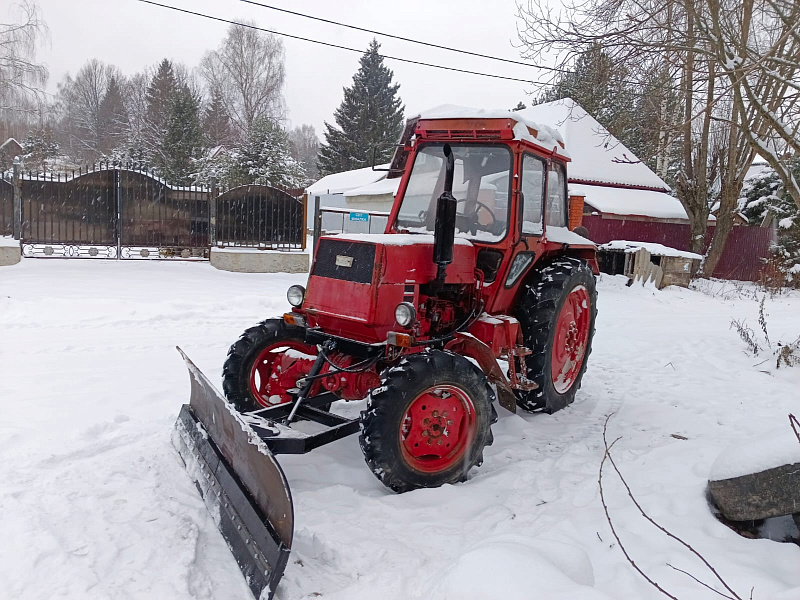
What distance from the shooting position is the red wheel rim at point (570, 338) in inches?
197

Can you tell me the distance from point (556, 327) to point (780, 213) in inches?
699

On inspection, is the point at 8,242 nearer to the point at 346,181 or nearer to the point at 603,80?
the point at 603,80

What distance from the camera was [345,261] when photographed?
149 inches

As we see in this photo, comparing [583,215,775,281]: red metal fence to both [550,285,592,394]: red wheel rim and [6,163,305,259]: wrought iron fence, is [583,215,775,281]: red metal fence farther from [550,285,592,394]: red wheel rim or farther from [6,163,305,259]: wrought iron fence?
[550,285,592,394]: red wheel rim

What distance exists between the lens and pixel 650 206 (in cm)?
1880

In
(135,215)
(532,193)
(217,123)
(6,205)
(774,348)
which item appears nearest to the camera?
(532,193)

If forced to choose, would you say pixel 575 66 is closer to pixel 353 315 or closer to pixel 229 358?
pixel 353 315

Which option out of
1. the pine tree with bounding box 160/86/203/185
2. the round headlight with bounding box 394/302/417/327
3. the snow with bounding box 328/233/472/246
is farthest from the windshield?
the pine tree with bounding box 160/86/203/185

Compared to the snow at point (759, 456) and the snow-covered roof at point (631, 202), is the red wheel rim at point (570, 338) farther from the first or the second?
the snow-covered roof at point (631, 202)

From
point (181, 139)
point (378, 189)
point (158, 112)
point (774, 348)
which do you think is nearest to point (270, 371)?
point (774, 348)

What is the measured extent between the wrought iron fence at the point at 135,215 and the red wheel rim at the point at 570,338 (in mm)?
8360

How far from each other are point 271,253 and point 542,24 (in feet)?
24.0

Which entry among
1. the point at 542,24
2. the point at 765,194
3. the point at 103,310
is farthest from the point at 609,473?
the point at 765,194

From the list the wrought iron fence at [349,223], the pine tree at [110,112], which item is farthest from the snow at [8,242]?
the pine tree at [110,112]
